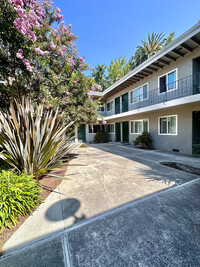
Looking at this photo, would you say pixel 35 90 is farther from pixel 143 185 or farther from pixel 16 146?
pixel 143 185

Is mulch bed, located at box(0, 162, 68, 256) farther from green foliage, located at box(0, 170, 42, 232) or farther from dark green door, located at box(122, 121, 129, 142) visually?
dark green door, located at box(122, 121, 129, 142)

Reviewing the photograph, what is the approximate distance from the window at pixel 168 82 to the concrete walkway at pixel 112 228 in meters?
7.05

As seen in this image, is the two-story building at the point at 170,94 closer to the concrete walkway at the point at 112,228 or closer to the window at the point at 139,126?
the window at the point at 139,126

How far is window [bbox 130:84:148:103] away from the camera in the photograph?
408 inches

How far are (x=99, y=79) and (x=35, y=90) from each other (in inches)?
870

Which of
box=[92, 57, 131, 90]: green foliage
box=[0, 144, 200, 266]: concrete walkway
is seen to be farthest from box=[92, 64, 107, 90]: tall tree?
box=[0, 144, 200, 266]: concrete walkway

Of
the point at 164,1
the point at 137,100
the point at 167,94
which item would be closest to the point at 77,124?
the point at 167,94

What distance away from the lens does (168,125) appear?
8734 millimetres

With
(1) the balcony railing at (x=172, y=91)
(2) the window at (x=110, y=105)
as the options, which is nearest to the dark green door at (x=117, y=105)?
(2) the window at (x=110, y=105)

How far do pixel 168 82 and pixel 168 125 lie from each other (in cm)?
306

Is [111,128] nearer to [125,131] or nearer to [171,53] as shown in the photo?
[125,131]

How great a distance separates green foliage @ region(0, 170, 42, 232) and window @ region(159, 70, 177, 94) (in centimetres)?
932

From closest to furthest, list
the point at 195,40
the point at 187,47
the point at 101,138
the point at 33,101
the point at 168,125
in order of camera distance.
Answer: the point at 33,101 < the point at 195,40 < the point at 187,47 < the point at 168,125 < the point at 101,138


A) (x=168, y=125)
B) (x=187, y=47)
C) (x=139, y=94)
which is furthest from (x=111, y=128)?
(x=187, y=47)
